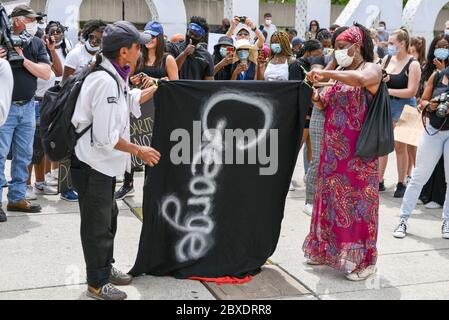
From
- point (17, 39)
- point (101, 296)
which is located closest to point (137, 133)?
point (17, 39)

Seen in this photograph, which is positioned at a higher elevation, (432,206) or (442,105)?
(442,105)

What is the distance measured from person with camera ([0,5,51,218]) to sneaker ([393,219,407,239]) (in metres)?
3.30

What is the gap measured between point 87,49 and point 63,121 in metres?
2.92

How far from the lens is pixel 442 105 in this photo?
17.5 ft

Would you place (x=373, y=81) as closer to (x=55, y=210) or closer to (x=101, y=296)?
(x=101, y=296)

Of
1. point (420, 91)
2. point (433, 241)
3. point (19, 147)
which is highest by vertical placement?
point (420, 91)

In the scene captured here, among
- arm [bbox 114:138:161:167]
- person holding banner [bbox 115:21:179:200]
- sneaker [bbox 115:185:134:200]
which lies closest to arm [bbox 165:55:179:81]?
person holding banner [bbox 115:21:179:200]

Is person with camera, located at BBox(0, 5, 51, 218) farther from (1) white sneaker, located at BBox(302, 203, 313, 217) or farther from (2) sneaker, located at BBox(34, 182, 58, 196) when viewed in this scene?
(1) white sneaker, located at BBox(302, 203, 313, 217)

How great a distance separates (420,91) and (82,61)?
352 cm

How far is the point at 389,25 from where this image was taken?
46.0ft

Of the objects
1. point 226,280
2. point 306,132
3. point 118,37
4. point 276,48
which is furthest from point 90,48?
point 226,280

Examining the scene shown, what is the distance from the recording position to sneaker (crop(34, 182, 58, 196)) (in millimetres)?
6633

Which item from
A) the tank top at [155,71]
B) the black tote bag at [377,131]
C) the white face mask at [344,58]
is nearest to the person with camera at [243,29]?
the tank top at [155,71]

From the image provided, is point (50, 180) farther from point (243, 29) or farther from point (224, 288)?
point (224, 288)
